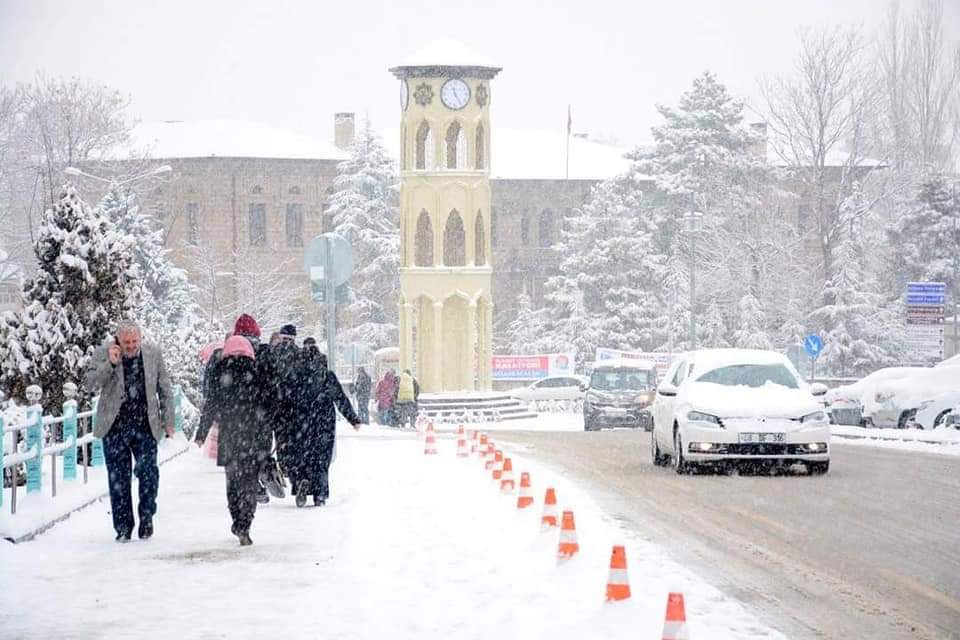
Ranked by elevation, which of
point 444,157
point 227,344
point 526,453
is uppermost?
point 444,157

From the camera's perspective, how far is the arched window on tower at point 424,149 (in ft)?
178

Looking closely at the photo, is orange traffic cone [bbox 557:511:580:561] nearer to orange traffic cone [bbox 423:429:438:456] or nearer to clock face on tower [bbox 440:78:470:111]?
orange traffic cone [bbox 423:429:438:456]

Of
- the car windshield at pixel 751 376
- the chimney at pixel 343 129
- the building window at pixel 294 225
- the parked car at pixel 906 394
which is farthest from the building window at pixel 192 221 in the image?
the car windshield at pixel 751 376

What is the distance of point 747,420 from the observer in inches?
851

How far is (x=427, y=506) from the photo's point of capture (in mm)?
17875

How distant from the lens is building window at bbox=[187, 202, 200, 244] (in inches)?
3772

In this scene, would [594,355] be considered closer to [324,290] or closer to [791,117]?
[791,117]

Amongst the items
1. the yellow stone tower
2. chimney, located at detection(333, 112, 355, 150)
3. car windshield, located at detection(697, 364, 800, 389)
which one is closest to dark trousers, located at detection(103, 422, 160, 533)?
car windshield, located at detection(697, 364, 800, 389)

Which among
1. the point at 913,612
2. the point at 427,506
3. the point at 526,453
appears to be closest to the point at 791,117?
the point at 526,453

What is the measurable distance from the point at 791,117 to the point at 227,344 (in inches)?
2528

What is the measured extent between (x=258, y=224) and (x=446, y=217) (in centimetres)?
4313

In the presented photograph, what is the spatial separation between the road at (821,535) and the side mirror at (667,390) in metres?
1.01

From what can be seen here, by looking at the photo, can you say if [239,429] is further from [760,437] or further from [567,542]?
[760,437]

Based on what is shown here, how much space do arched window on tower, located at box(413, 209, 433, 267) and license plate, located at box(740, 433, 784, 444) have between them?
113 ft
